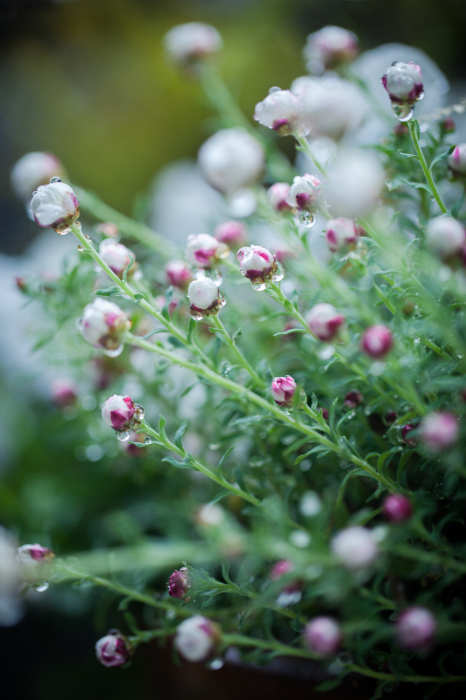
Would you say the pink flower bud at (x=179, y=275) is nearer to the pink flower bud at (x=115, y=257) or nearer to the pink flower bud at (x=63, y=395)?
the pink flower bud at (x=115, y=257)

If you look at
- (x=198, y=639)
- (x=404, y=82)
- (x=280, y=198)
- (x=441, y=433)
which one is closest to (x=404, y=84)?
(x=404, y=82)

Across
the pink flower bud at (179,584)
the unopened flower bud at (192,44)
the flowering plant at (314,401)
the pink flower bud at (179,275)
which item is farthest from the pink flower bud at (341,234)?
the unopened flower bud at (192,44)

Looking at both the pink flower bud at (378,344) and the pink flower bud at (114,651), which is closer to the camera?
the pink flower bud at (378,344)

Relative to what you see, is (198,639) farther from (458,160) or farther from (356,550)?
(458,160)

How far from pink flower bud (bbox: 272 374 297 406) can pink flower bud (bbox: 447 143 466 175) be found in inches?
7.1

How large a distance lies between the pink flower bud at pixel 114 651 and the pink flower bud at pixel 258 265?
25 cm

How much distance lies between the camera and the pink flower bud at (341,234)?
1.02 ft

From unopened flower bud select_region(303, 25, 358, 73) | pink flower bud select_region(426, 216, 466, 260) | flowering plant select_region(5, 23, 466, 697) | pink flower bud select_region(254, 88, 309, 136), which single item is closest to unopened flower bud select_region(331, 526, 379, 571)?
flowering plant select_region(5, 23, 466, 697)

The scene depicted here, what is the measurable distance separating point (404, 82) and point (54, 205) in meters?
0.21

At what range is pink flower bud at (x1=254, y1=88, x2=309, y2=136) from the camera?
31 cm

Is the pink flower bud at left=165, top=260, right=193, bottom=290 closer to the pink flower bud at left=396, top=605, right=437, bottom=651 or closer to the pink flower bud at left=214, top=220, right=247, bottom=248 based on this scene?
the pink flower bud at left=214, top=220, right=247, bottom=248

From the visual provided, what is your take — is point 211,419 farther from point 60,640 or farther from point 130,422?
point 60,640

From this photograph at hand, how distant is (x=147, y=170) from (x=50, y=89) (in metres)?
0.25

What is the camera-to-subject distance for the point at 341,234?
1.03ft
